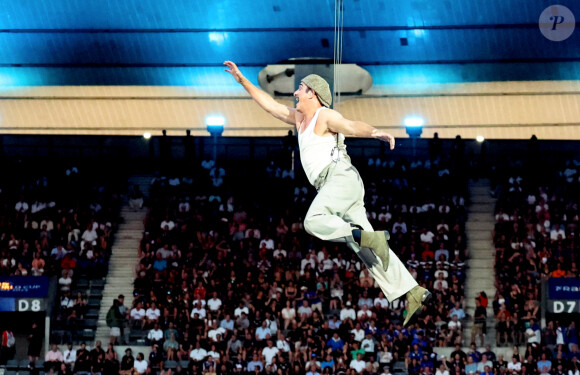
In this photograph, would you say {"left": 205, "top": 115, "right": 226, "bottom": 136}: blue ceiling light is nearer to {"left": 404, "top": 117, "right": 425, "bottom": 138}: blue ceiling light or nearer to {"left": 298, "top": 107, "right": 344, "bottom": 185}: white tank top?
{"left": 404, "top": 117, "right": 425, "bottom": 138}: blue ceiling light

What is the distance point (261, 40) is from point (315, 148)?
15.2m

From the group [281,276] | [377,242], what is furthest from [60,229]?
[377,242]

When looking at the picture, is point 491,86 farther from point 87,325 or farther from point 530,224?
point 87,325

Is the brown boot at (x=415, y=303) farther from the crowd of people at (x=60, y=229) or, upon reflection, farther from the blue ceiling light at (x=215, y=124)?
the blue ceiling light at (x=215, y=124)

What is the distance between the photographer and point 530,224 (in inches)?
888

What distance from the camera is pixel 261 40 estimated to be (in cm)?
2312

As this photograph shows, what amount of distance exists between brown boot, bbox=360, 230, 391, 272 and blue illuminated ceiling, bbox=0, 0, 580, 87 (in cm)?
1310

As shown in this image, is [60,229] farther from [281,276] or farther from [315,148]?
[315,148]

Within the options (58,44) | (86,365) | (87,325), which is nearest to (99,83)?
(58,44)

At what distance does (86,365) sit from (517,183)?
1049 centimetres

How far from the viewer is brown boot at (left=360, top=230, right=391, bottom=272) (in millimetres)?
8023

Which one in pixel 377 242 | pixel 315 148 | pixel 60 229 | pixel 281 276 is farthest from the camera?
pixel 60 229

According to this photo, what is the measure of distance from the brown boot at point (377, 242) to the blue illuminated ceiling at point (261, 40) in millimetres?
13104

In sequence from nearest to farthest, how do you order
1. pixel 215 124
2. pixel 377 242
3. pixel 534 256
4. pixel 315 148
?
1. pixel 377 242
2. pixel 315 148
3. pixel 534 256
4. pixel 215 124
